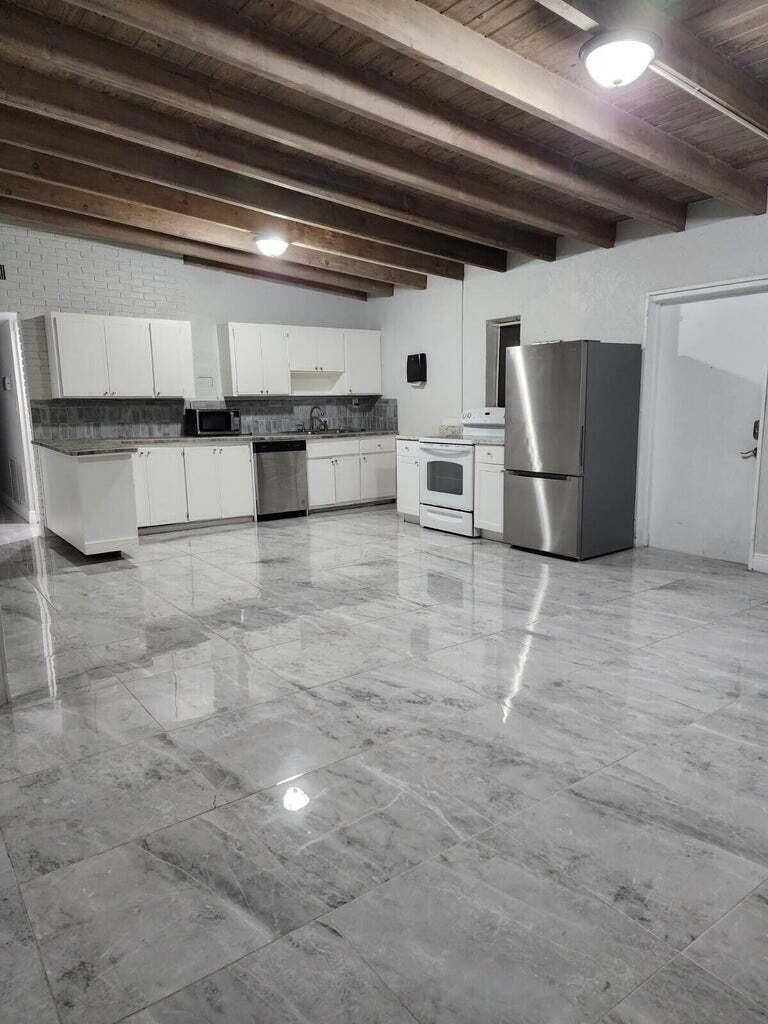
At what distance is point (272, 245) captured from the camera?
5.63 m

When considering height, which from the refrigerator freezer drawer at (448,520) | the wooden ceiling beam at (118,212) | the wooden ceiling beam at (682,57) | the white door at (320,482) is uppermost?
the wooden ceiling beam at (118,212)

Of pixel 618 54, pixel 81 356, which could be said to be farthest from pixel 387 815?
pixel 81 356

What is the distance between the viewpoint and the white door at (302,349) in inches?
290

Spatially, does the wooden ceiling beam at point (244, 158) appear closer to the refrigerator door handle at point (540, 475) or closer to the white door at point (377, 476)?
the refrigerator door handle at point (540, 475)

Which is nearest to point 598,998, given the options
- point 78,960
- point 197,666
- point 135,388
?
point 78,960

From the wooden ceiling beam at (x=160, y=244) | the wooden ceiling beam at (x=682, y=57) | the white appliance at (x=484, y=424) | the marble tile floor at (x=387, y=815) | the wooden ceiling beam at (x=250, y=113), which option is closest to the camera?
the marble tile floor at (x=387, y=815)

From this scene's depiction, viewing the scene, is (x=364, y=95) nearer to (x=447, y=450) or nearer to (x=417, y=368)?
(x=447, y=450)

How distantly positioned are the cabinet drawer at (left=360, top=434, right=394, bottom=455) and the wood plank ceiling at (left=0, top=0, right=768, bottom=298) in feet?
7.76

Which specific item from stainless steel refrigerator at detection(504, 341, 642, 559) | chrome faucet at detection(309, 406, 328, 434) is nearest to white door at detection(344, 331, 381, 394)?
chrome faucet at detection(309, 406, 328, 434)

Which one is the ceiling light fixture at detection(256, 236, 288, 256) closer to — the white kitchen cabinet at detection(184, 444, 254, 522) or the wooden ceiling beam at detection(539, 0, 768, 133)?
the white kitchen cabinet at detection(184, 444, 254, 522)

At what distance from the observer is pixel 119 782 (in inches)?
87.5

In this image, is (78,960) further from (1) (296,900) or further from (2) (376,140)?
(2) (376,140)

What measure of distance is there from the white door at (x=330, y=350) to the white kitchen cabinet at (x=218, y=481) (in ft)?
4.88

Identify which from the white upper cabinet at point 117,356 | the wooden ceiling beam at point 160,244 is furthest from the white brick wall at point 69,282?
the white upper cabinet at point 117,356
